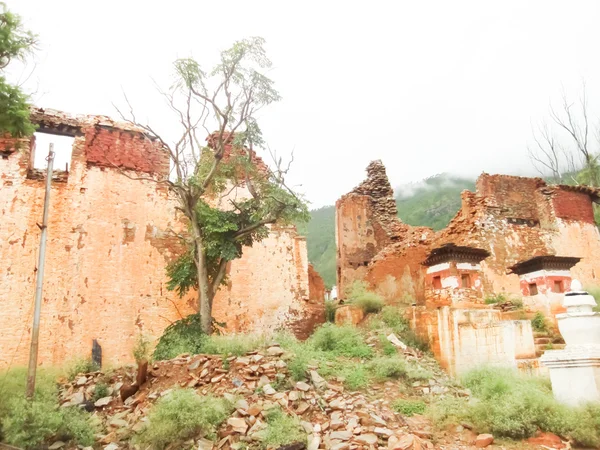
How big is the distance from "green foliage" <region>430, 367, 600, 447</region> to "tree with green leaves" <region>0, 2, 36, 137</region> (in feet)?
27.6

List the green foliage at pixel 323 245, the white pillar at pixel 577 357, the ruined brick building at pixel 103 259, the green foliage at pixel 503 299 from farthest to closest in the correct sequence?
the green foliage at pixel 323 245, the green foliage at pixel 503 299, the ruined brick building at pixel 103 259, the white pillar at pixel 577 357

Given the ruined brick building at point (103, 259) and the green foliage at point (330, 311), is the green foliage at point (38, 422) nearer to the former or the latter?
the ruined brick building at point (103, 259)

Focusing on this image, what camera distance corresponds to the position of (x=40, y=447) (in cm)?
755

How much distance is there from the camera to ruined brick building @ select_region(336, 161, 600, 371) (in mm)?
11445

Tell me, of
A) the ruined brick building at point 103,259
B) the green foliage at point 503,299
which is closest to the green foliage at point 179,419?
the ruined brick building at point 103,259

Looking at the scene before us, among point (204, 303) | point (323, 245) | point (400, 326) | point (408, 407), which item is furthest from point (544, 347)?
point (323, 245)

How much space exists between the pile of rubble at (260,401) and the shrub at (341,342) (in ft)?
4.78

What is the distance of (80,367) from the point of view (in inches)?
451

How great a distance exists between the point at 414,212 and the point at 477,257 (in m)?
37.6

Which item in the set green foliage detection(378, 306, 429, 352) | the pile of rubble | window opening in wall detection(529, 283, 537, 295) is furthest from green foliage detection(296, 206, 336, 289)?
the pile of rubble

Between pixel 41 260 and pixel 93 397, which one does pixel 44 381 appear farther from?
pixel 41 260

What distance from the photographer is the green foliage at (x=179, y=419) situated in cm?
731

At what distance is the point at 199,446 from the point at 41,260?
5.01 m

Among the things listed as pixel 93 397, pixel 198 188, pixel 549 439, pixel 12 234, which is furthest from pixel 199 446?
pixel 12 234
